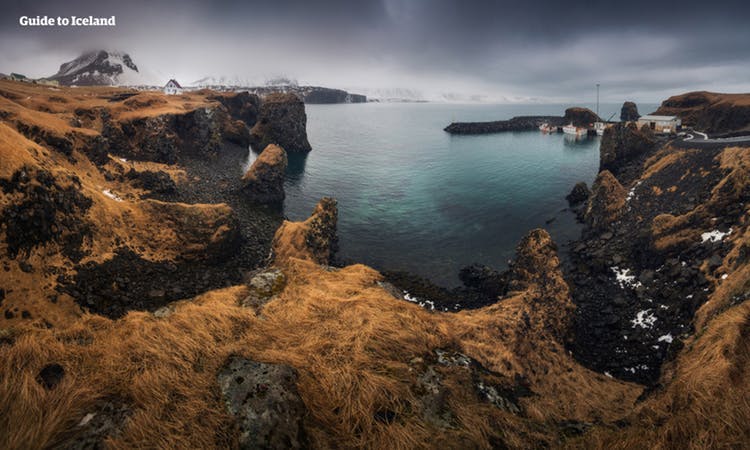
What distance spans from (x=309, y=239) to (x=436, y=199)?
25.5 metres

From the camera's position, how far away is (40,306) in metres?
14.1

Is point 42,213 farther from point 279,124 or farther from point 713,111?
point 713,111

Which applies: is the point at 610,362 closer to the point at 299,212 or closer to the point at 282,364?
the point at 282,364

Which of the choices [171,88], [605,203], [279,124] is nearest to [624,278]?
[605,203]

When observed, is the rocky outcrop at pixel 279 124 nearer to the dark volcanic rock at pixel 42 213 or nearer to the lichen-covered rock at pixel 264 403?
the dark volcanic rock at pixel 42 213

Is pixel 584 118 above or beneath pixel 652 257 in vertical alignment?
above

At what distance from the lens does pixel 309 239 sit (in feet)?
77.8

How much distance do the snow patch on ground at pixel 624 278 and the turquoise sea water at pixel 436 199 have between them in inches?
311

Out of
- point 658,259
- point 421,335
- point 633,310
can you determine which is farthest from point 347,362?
point 658,259

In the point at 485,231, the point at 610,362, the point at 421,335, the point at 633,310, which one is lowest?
the point at 610,362

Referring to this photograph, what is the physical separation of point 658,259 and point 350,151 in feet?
223

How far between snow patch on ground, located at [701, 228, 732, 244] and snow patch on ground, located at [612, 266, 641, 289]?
4342mm

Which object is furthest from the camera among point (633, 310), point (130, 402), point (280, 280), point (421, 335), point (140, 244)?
point (140, 244)

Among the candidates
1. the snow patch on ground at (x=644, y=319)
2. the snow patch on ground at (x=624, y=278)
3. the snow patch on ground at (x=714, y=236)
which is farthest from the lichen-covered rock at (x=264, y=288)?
the snow patch on ground at (x=714, y=236)
